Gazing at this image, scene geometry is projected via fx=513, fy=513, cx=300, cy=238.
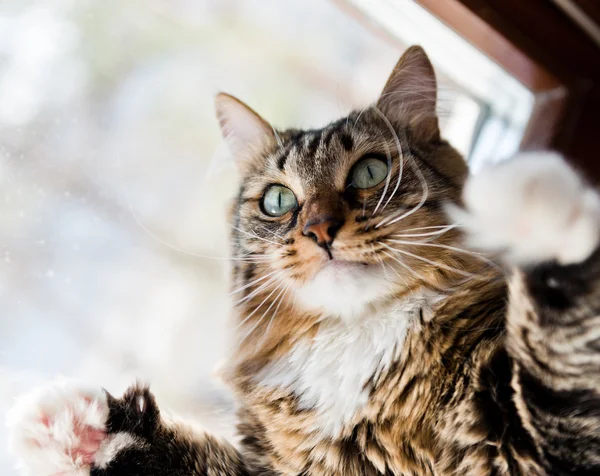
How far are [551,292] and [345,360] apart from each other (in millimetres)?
436

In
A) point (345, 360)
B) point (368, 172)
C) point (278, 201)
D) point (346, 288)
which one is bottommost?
point (345, 360)

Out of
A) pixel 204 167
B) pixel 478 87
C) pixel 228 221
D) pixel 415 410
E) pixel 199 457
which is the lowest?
pixel 199 457

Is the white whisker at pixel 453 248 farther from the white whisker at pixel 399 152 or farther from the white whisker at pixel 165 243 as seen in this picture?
the white whisker at pixel 165 243

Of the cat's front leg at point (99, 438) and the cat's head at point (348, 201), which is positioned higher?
the cat's head at point (348, 201)

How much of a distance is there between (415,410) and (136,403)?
1.63ft

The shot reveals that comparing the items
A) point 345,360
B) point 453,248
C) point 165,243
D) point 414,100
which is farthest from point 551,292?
point 165,243

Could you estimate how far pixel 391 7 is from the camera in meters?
1.20

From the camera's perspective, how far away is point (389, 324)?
0.92 meters

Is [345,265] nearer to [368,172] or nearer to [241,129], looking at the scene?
[368,172]

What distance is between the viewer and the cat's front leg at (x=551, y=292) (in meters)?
0.54

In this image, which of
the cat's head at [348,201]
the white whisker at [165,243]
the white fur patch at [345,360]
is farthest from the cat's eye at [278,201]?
the white fur patch at [345,360]

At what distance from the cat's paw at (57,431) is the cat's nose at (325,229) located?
47 centimetres

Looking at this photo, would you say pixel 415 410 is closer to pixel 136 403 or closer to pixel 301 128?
pixel 136 403

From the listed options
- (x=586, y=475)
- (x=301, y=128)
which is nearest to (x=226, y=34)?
(x=301, y=128)
